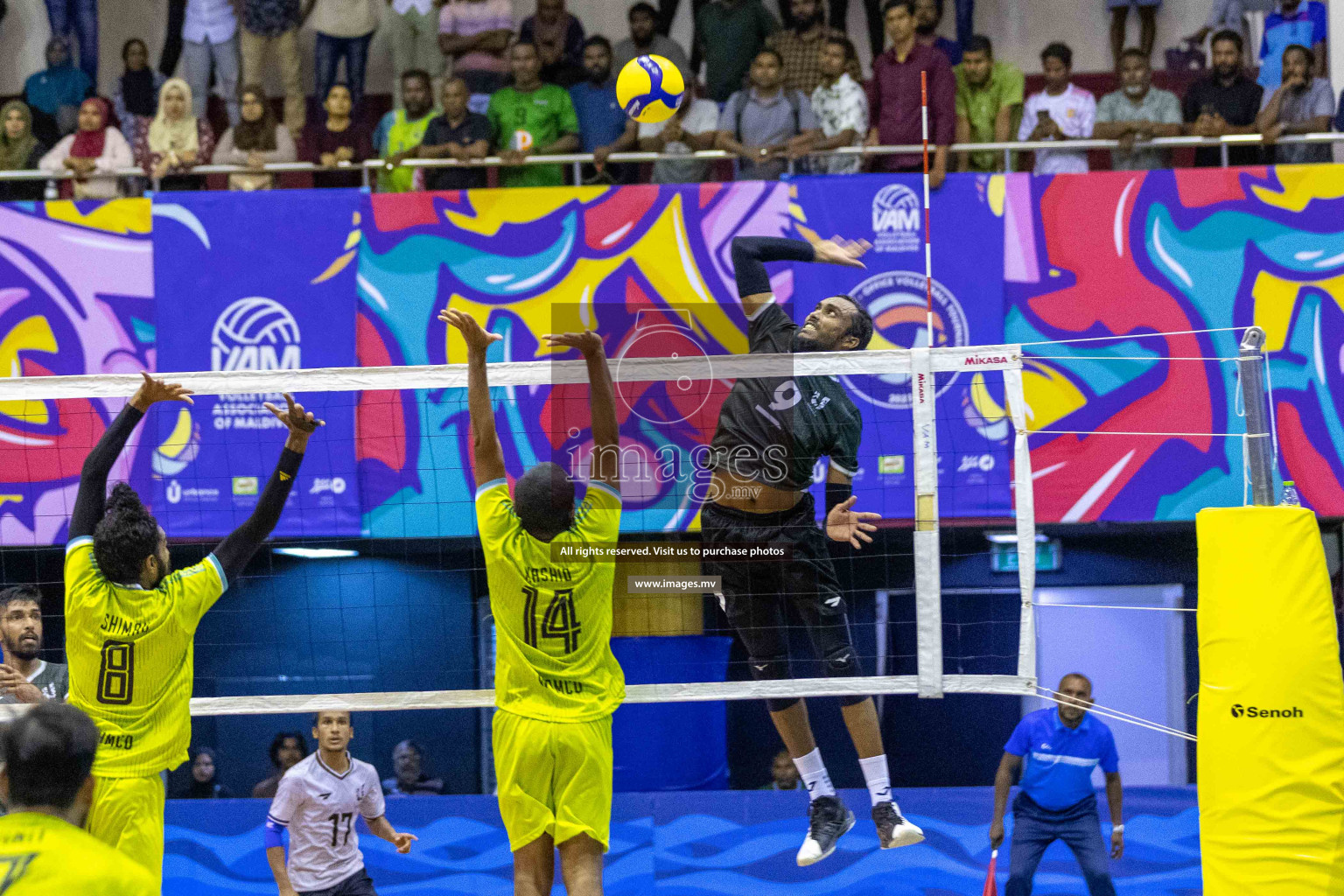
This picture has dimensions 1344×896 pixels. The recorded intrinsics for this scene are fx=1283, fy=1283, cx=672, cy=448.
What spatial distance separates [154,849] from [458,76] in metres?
8.86

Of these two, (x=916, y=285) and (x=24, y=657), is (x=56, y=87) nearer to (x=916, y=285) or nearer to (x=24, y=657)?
(x=24, y=657)

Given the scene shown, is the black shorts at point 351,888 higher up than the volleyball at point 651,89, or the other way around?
the volleyball at point 651,89

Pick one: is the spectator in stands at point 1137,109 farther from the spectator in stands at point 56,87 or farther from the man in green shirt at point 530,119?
the spectator in stands at point 56,87

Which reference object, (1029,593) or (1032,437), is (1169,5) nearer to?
(1032,437)

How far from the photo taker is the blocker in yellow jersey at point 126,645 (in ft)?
18.7

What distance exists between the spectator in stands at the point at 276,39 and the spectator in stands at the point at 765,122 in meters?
4.53

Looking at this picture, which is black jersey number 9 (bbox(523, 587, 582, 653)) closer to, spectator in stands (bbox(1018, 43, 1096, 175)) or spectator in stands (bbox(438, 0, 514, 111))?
spectator in stands (bbox(1018, 43, 1096, 175))

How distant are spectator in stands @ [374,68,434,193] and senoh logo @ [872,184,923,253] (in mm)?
4305

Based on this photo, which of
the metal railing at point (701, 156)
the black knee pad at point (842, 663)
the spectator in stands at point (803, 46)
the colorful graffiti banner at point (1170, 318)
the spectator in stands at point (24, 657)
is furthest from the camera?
the spectator in stands at point (803, 46)

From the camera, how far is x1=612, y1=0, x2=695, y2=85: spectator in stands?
1262cm

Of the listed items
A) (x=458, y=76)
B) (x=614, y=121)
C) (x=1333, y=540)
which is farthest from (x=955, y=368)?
(x=1333, y=540)

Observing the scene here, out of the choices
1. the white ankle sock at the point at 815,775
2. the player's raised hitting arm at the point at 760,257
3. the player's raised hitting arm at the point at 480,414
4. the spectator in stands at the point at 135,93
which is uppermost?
the spectator in stands at the point at 135,93

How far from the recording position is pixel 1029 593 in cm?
689

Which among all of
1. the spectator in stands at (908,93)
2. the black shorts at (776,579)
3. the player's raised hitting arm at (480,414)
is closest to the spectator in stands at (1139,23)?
the spectator in stands at (908,93)
